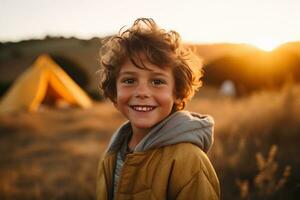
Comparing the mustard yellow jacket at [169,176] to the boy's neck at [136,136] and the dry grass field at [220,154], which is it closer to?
the boy's neck at [136,136]

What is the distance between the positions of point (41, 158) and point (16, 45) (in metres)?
46.7

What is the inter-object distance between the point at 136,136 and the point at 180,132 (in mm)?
379

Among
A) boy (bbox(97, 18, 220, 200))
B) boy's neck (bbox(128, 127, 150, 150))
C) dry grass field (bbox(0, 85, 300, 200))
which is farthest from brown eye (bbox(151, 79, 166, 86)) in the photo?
dry grass field (bbox(0, 85, 300, 200))

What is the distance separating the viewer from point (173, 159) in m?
1.87

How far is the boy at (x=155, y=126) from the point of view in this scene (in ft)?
6.10

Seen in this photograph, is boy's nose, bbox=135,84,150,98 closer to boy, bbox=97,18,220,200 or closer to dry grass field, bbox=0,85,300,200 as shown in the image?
boy, bbox=97,18,220,200

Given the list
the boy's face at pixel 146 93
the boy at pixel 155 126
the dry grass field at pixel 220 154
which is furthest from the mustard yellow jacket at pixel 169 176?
the dry grass field at pixel 220 154

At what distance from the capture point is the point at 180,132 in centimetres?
194

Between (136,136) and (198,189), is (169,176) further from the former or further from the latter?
(136,136)

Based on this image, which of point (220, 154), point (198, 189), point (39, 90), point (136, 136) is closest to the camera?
point (198, 189)

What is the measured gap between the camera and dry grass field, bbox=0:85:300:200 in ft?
11.7

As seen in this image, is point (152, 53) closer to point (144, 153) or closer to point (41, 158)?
point (144, 153)

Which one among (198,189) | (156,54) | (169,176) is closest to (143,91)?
(156,54)

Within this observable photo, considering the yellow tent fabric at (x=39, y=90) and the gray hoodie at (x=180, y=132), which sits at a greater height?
the gray hoodie at (x=180, y=132)
